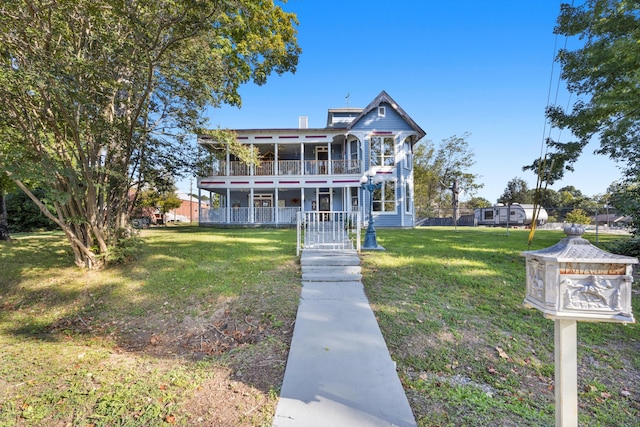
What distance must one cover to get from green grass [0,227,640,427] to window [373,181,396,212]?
11528 mm

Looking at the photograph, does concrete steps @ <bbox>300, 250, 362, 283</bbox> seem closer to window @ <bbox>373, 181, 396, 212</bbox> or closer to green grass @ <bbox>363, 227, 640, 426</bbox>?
green grass @ <bbox>363, 227, 640, 426</bbox>

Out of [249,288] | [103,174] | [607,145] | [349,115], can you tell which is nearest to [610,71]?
[607,145]

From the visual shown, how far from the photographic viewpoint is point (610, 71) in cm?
762

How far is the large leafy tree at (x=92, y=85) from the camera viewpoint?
4969mm

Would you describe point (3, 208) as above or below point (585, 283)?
above

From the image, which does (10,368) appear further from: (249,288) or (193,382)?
(249,288)

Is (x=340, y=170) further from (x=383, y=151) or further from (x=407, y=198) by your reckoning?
(x=407, y=198)

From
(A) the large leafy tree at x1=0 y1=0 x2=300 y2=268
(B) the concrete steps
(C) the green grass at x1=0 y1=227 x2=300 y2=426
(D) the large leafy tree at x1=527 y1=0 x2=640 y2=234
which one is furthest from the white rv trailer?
(A) the large leafy tree at x1=0 y1=0 x2=300 y2=268

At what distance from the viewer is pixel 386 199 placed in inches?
746

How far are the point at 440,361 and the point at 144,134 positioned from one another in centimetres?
849

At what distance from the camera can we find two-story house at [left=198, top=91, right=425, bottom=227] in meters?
18.4

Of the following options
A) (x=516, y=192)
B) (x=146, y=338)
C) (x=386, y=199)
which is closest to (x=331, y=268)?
(x=146, y=338)

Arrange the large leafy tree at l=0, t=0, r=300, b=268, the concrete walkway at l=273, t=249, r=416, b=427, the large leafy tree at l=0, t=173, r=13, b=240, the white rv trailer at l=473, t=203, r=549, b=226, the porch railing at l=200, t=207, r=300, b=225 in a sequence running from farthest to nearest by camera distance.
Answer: the white rv trailer at l=473, t=203, r=549, b=226
the porch railing at l=200, t=207, r=300, b=225
the large leafy tree at l=0, t=173, r=13, b=240
the large leafy tree at l=0, t=0, r=300, b=268
the concrete walkway at l=273, t=249, r=416, b=427

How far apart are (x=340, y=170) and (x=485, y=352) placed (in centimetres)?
1611
